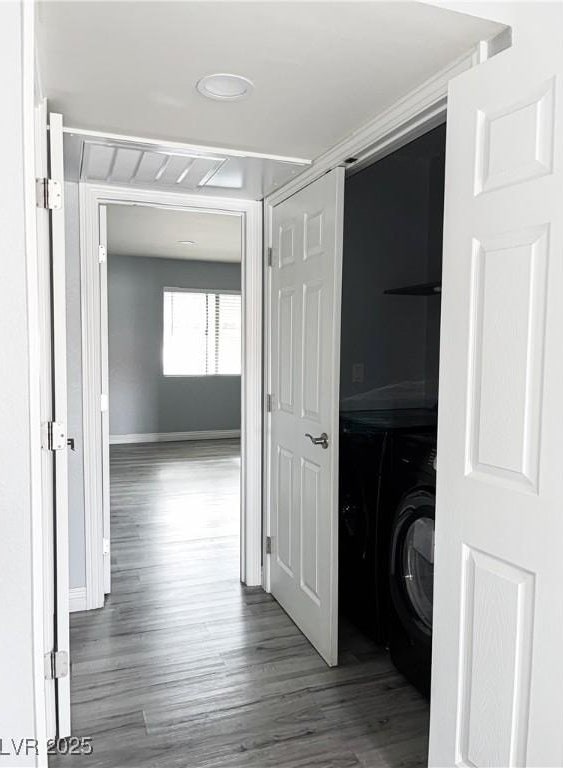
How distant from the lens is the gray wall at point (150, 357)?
7320 millimetres

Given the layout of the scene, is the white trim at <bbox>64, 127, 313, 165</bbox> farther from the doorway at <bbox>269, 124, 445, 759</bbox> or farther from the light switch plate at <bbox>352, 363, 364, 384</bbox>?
the light switch plate at <bbox>352, 363, 364, 384</bbox>

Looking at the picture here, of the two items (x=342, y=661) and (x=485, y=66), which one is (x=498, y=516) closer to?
(x=485, y=66)

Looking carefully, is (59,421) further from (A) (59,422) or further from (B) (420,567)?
(B) (420,567)

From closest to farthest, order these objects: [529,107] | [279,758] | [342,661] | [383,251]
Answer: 1. [529,107]
2. [279,758]
3. [342,661]
4. [383,251]

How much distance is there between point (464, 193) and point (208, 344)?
6.70 meters

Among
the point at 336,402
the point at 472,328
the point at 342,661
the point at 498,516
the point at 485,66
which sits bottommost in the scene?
the point at 342,661

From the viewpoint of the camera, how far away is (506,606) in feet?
4.36

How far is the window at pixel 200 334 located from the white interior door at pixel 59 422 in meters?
5.83

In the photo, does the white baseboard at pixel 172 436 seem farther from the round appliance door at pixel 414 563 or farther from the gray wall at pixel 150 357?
the round appliance door at pixel 414 563

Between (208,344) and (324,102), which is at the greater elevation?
(324,102)

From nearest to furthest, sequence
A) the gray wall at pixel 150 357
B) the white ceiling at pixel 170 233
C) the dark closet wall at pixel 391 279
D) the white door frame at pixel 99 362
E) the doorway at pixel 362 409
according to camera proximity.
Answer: the doorway at pixel 362 409 < the white door frame at pixel 99 362 < the dark closet wall at pixel 391 279 < the white ceiling at pixel 170 233 < the gray wall at pixel 150 357

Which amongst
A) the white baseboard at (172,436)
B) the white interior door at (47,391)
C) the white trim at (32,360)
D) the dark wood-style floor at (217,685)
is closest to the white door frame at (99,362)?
the dark wood-style floor at (217,685)

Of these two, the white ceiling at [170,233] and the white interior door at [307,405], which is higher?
the white ceiling at [170,233]

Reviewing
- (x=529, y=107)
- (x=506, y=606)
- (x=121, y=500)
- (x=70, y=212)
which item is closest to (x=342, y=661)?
(x=506, y=606)
